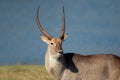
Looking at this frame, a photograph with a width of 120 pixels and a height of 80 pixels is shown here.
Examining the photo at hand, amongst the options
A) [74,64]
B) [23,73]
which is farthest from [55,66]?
[23,73]

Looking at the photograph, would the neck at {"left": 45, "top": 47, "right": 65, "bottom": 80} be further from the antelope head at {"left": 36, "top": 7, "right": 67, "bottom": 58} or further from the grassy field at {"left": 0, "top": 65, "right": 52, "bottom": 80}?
the grassy field at {"left": 0, "top": 65, "right": 52, "bottom": 80}

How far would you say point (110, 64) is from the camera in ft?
56.3

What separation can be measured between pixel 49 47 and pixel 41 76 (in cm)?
725

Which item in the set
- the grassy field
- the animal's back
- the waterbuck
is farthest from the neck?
the grassy field

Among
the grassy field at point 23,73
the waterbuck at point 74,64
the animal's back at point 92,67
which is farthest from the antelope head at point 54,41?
the grassy field at point 23,73

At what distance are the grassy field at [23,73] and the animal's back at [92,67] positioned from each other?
6.19 m

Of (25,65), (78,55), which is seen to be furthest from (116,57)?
(25,65)

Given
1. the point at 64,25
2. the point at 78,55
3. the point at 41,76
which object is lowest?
the point at 41,76

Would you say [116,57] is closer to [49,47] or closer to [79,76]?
[79,76]

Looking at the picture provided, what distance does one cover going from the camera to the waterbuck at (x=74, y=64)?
17.1 meters

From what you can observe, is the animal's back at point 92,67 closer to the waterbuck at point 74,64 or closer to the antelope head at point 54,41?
the waterbuck at point 74,64

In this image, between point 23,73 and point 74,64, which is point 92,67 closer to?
point 74,64

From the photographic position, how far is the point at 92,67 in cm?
1742

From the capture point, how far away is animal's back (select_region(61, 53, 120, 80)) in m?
17.1
